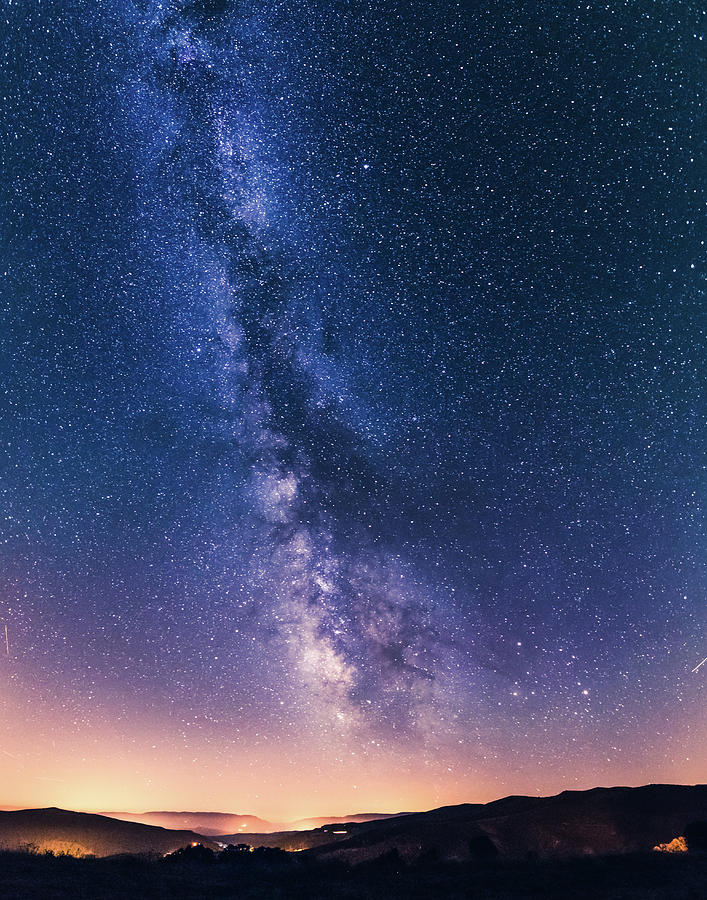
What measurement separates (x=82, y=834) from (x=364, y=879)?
3261cm

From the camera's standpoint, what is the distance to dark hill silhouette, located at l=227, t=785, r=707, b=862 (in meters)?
29.0

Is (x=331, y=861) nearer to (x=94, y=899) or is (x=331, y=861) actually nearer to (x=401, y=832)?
(x=401, y=832)

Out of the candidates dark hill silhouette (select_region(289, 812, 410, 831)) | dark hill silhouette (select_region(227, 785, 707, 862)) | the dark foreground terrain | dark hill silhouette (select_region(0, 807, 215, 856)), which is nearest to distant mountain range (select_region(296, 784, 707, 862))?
dark hill silhouette (select_region(227, 785, 707, 862))

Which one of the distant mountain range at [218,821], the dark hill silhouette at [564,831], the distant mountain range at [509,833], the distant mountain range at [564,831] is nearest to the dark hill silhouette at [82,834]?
the distant mountain range at [509,833]

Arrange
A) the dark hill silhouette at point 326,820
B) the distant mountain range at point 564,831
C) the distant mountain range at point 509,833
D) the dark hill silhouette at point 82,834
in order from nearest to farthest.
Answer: the distant mountain range at point 564,831
the distant mountain range at point 509,833
the dark hill silhouette at point 82,834
the dark hill silhouette at point 326,820

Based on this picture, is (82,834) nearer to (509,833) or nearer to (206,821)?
(509,833)

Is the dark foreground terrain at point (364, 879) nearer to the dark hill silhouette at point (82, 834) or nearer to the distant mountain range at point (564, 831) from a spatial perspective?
the distant mountain range at point (564, 831)

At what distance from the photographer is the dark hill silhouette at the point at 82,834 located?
136 feet

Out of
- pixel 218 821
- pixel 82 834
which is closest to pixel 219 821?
pixel 218 821

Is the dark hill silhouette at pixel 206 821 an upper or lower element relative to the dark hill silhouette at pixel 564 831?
upper

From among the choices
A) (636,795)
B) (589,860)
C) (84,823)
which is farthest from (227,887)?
(84,823)

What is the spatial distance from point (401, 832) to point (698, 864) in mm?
18534

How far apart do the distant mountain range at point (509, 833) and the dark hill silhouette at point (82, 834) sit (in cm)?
7

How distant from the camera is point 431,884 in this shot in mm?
21328
